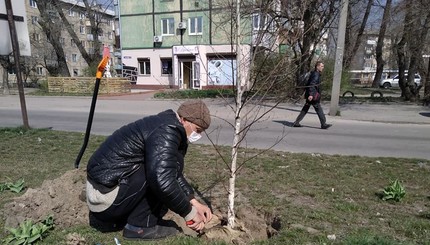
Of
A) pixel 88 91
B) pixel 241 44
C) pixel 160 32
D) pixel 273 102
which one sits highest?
pixel 160 32

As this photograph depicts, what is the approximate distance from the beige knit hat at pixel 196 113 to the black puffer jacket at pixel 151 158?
3.6 inches

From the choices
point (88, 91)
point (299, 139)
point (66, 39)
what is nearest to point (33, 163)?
point (299, 139)

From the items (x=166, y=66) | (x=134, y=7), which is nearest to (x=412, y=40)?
(x=166, y=66)

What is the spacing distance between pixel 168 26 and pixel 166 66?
14.3 ft

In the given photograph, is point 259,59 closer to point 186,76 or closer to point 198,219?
point 198,219

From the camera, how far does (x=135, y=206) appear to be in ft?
9.91

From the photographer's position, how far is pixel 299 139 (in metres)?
8.77

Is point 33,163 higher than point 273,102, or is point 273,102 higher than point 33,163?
point 273,102

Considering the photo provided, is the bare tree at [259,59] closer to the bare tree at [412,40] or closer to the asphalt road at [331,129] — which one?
the asphalt road at [331,129]

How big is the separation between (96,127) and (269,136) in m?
5.66

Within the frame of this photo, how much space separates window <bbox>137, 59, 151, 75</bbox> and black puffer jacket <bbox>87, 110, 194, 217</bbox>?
34.5 metres

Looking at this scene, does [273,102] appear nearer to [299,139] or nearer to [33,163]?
[33,163]

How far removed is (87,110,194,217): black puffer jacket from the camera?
261cm

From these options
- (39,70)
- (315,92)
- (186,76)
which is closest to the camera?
(315,92)
